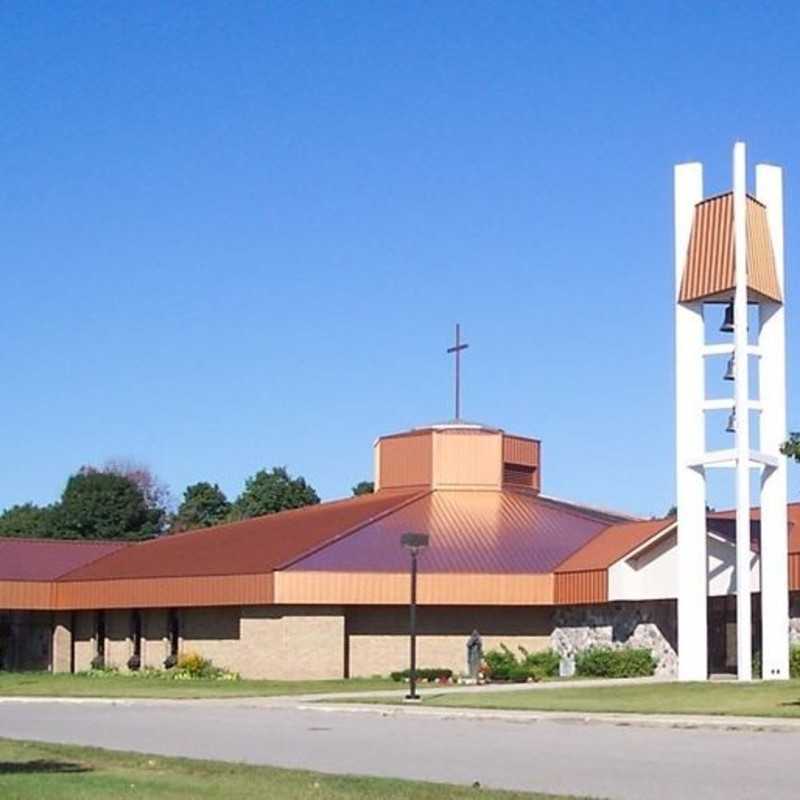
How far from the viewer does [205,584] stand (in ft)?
173

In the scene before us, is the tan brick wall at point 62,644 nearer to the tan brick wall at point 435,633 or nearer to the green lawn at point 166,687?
the green lawn at point 166,687

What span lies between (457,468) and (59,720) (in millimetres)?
28743

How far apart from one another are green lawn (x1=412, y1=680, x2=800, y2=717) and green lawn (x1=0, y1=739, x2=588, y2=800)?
43.5ft

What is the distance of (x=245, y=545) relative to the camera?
56.8 m

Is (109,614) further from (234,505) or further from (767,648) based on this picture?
(234,505)

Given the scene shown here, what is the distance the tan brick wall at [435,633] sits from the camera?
171 feet

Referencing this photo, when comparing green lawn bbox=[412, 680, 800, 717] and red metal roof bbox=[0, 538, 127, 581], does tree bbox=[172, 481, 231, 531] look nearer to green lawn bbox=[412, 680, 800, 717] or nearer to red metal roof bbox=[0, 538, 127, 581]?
red metal roof bbox=[0, 538, 127, 581]

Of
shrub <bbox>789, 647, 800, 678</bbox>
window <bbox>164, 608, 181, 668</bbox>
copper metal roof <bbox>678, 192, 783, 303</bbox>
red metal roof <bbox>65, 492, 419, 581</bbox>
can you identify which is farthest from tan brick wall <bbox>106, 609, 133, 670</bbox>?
copper metal roof <bbox>678, 192, 783, 303</bbox>

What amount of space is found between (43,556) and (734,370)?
111 feet

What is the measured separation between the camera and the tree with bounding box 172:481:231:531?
11516 centimetres

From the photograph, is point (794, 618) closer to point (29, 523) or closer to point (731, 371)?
point (731, 371)

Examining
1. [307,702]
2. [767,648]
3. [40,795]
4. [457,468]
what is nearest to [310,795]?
[40,795]

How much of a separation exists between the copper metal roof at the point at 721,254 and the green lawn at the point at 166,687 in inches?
564

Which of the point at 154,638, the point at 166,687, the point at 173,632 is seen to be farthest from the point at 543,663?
the point at 154,638
